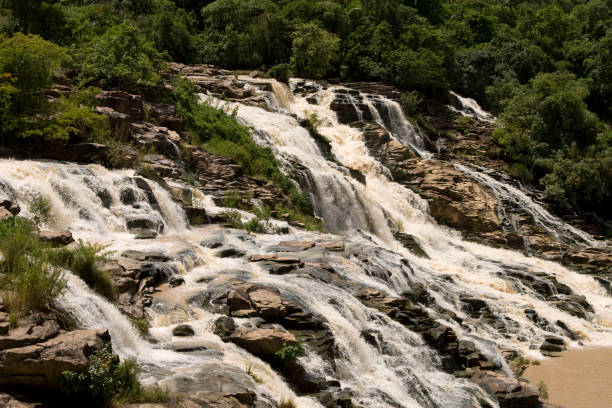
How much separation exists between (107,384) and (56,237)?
512 cm

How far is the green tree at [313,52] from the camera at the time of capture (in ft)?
120

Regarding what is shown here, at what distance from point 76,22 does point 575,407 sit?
998 inches

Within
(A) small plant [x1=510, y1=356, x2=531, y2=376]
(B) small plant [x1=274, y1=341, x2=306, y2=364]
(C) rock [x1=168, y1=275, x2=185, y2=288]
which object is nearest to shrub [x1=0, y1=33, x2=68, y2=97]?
(C) rock [x1=168, y1=275, x2=185, y2=288]

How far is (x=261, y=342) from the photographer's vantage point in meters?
9.15

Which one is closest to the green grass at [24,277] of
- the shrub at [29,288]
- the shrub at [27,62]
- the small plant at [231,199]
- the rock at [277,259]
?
the shrub at [29,288]

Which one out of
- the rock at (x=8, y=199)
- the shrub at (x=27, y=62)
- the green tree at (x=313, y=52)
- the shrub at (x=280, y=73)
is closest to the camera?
the rock at (x=8, y=199)

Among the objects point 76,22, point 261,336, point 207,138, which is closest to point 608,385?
point 261,336

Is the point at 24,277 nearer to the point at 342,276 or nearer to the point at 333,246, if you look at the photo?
the point at 342,276

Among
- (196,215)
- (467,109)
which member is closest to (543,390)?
(196,215)

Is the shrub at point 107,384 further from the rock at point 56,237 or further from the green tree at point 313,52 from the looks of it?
the green tree at point 313,52

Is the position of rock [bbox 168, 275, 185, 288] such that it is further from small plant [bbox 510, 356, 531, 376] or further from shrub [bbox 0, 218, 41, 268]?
small plant [bbox 510, 356, 531, 376]

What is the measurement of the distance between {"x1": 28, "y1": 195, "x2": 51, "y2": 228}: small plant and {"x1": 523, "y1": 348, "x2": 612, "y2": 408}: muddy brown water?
1142 cm

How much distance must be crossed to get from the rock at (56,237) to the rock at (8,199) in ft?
4.67

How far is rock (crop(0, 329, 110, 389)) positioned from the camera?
6.33 meters
